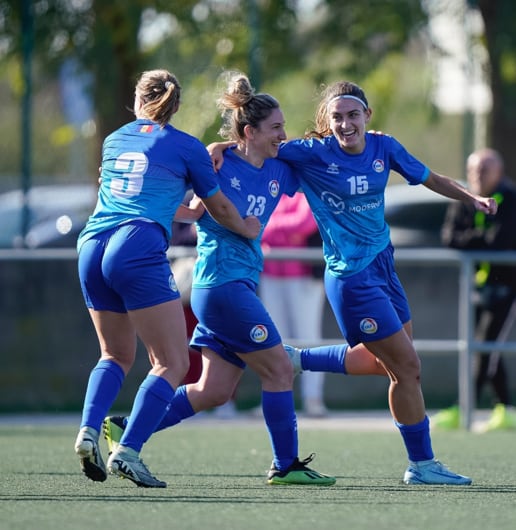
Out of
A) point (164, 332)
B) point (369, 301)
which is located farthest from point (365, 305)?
point (164, 332)

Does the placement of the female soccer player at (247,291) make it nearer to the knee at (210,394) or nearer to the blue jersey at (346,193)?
the knee at (210,394)

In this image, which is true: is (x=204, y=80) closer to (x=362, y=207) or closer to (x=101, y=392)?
(x=362, y=207)

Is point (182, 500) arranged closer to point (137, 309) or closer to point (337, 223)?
point (137, 309)

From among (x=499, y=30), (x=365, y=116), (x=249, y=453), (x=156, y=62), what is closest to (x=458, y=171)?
(x=499, y=30)

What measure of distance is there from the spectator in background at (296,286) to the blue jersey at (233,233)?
4156 mm

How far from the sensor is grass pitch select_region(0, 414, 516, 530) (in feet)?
16.9

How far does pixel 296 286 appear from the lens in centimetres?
1093

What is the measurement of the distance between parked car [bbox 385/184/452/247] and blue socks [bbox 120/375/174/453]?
21.5ft

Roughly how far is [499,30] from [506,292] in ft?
10.2

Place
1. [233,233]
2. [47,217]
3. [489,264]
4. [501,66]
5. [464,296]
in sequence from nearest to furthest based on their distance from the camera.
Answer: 1. [233,233]
2. [464,296]
3. [489,264]
4. [47,217]
5. [501,66]

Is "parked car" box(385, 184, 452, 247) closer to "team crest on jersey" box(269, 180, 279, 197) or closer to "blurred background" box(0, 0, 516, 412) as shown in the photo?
"blurred background" box(0, 0, 516, 412)

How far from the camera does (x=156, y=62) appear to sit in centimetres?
1241

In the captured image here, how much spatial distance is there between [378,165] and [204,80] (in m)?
6.05

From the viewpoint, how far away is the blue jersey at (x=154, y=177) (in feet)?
20.3
